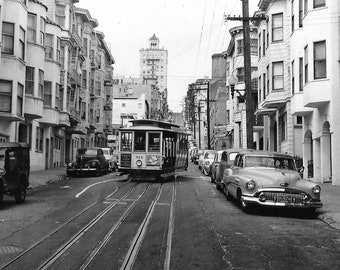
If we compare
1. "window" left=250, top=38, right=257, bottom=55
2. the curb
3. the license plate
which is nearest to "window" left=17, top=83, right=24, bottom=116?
the license plate

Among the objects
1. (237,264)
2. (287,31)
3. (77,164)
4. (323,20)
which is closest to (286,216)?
(237,264)

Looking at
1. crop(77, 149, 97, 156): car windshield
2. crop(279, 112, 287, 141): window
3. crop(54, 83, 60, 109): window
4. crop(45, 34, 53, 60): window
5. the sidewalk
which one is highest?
crop(45, 34, 53, 60): window

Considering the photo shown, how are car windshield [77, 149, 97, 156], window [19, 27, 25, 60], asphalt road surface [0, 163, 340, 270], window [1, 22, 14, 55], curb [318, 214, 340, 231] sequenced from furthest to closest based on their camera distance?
1. car windshield [77, 149, 97, 156]
2. window [19, 27, 25, 60]
3. window [1, 22, 14, 55]
4. curb [318, 214, 340, 231]
5. asphalt road surface [0, 163, 340, 270]

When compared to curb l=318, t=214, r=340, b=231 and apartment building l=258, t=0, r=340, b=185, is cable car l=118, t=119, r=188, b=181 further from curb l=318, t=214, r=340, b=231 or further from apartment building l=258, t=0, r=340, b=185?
curb l=318, t=214, r=340, b=231

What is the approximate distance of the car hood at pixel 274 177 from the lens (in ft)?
40.0

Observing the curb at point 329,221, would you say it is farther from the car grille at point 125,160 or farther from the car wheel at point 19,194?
the car grille at point 125,160

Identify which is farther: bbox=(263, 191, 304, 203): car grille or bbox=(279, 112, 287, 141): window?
bbox=(279, 112, 287, 141): window

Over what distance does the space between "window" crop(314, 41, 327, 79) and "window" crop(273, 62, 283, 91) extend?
322 inches

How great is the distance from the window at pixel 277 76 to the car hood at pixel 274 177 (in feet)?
57.8

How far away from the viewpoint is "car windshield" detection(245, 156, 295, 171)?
548 inches

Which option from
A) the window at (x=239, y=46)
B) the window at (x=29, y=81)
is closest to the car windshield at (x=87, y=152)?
the window at (x=29, y=81)

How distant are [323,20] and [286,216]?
12344 mm

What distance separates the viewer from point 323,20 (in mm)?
21312

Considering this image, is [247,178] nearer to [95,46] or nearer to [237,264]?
[237,264]
